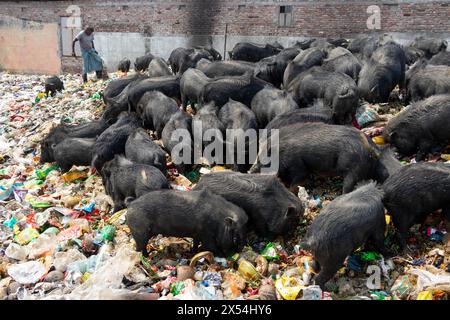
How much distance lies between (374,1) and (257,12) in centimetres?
409

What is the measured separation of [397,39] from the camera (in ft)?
46.6

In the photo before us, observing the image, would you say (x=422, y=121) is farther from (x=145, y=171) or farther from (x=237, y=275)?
(x=145, y=171)

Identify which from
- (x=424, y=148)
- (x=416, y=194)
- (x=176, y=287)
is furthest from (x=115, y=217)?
(x=424, y=148)

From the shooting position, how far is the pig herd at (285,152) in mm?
4352

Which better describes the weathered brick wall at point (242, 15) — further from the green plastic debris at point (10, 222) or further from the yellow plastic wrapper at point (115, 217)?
the green plastic debris at point (10, 222)

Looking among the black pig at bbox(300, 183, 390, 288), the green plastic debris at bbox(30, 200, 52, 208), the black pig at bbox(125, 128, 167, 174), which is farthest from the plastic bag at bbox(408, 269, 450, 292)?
the green plastic debris at bbox(30, 200, 52, 208)

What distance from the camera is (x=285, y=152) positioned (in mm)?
5375

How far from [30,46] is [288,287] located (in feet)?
67.3

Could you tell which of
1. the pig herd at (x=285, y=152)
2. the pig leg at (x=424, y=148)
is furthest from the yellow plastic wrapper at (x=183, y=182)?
the pig leg at (x=424, y=148)

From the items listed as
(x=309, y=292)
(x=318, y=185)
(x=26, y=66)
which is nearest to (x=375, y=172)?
(x=318, y=185)

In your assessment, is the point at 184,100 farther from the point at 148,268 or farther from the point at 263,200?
the point at 148,268

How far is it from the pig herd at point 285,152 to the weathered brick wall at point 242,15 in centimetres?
582

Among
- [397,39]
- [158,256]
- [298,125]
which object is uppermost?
[397,39]
